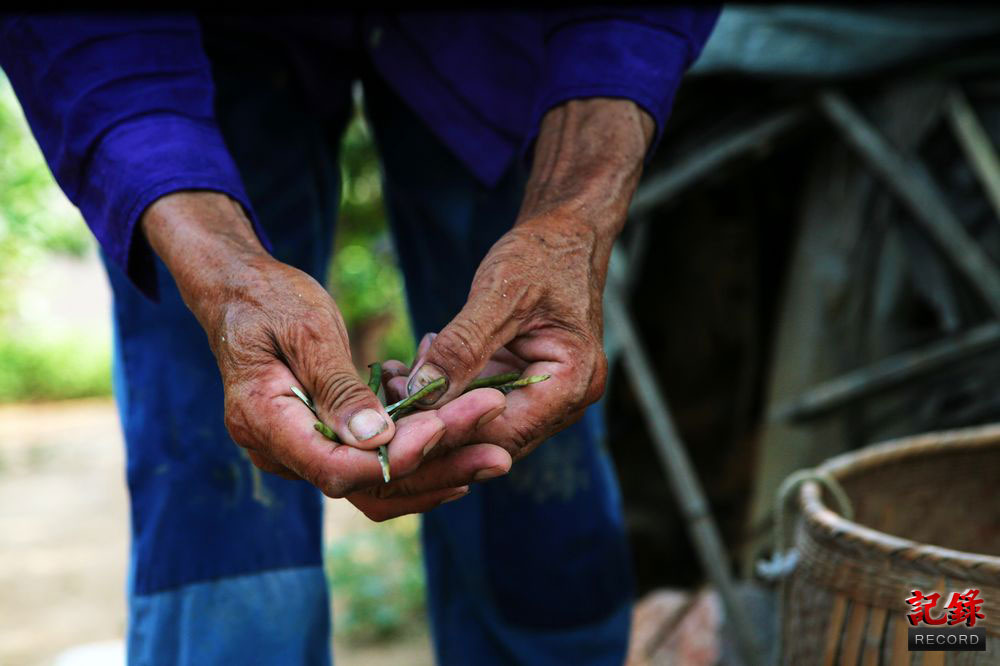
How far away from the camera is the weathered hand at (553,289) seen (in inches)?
43.3

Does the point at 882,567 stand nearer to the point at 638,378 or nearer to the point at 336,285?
the point at 638,378

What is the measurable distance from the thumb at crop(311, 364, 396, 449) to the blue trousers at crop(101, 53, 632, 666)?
39cm

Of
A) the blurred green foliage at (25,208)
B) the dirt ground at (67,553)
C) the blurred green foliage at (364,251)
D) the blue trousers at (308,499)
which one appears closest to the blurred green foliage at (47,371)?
the blurred green foliage at (25,208)

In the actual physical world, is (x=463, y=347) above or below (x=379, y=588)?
above

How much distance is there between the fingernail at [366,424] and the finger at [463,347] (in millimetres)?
97

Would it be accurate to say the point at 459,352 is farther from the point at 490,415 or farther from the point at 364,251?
the point at 364,251

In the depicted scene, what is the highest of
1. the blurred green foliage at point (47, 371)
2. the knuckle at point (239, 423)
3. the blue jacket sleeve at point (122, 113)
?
the blurred green foliage at point (47, 371)

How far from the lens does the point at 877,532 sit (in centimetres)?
162

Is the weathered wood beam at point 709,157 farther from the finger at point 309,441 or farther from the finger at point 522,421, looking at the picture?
the finger at point 309,441

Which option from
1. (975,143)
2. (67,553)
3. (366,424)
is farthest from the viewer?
(67,553)

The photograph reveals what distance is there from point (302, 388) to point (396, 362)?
0.60 ft

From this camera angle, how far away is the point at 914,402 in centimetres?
269

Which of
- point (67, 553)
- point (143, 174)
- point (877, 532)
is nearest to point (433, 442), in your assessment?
point (143, 174)

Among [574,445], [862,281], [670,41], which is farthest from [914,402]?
[670,41]
